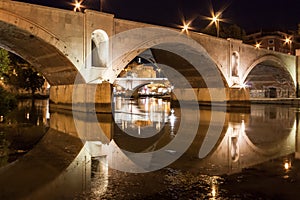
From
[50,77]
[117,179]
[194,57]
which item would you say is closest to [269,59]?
[194,57]

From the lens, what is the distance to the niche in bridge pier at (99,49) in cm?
2234

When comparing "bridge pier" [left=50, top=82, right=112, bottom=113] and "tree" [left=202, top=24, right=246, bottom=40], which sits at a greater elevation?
"tree" [left=202, top=24, right=246, bottom=40]

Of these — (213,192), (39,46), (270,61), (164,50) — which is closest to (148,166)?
(213,192)

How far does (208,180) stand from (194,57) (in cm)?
2613

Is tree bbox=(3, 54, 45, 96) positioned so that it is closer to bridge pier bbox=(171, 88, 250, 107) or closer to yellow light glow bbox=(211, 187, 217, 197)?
bridge pier bbox=(171, 88, 250, 107)

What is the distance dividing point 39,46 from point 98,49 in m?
4.13

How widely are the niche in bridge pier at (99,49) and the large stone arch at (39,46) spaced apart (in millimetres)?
1847

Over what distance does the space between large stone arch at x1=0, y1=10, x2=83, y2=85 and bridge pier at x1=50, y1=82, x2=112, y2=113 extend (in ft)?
2.53

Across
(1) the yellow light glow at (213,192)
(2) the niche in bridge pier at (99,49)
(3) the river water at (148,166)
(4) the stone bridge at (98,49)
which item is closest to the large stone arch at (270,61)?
(4) the stone bridge at (98,49)

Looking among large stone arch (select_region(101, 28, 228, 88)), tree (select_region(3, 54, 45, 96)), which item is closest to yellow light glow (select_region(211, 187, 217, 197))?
large stone arch (select_region(101, 28, 228, 88))

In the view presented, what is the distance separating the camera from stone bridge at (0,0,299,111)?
63.3 feet

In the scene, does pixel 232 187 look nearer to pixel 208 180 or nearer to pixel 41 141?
pixel 208 180

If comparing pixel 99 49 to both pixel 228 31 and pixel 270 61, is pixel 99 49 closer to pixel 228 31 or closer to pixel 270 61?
pixel 270 61

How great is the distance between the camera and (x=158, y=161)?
23.9 feet
